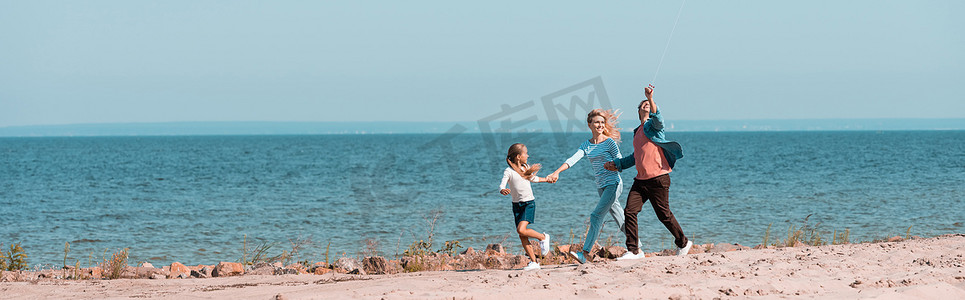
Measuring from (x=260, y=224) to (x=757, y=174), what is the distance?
24.3m

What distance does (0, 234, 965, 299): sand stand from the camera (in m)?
6.02

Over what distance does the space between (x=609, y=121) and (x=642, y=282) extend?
183 centimetres

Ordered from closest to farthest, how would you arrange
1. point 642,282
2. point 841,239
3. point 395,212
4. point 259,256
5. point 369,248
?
point 642,282
point 259,256
point 841,239
point 369,248
point 395,212

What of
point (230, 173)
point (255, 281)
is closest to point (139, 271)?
point (255, 281)

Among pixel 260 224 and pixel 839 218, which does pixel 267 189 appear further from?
pixel 839 218

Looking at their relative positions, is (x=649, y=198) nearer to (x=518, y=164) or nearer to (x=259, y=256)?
(x=518, y=164)

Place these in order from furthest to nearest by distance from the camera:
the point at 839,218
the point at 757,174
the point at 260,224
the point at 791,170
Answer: the point at 791,170, the point at 757,174, the point at 260,224, the point at 839,218

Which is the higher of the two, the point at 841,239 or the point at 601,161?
the point at 601,161

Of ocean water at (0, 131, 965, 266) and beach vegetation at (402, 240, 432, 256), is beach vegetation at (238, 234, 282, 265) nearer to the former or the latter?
ocean water at (0, 131, 965, 266)

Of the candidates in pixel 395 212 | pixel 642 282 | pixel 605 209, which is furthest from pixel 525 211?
pixel 395 212

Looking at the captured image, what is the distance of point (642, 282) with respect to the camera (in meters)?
6.33

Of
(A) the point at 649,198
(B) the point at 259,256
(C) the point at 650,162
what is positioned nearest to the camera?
(C) the point at 650,162

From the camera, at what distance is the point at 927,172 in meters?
35.4

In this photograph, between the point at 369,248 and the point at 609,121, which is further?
the point at 369,248
